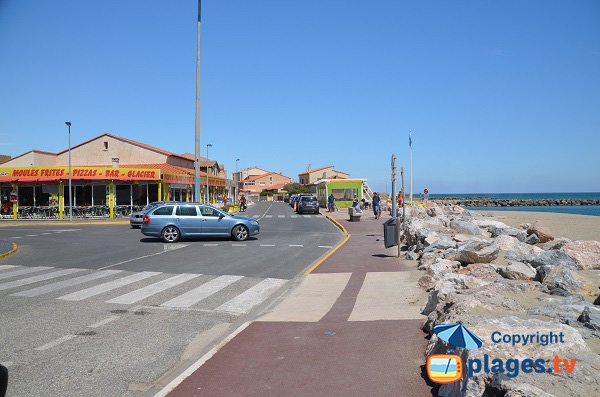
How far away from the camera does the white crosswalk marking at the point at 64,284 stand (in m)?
10.1

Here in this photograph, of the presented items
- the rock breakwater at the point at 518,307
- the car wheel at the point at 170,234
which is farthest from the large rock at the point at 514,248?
the car wheel at the point at 170,234

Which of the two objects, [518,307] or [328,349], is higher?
[518,307]

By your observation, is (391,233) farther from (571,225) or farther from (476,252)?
(571,225)

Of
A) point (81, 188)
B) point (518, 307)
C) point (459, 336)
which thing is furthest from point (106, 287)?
point (81, 188)

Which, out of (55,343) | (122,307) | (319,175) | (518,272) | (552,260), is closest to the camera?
(55,343)

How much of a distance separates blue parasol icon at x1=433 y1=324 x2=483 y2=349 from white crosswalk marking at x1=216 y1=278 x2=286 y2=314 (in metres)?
4.65

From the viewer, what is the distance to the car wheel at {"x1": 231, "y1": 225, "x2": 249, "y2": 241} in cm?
2069

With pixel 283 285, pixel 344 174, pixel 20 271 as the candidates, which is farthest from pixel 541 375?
pixel 344 174

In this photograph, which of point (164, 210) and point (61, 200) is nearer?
point (164, 210)

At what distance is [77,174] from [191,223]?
906 inches

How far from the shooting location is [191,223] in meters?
20.4

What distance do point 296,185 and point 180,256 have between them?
10250 cm

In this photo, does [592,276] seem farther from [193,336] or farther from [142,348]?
[142,348]
